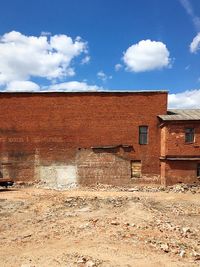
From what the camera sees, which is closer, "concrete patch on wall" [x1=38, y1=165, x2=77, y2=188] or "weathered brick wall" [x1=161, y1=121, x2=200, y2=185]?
"weathered brick wall" [x1=161, y1=121, x2=200, y2=185]

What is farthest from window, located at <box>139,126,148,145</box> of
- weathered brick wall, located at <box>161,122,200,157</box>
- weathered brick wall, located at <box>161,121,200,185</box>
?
weathered brick wall, located at <box>161,122,200,157</box>

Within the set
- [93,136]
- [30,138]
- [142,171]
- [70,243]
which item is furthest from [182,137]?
[70,243]

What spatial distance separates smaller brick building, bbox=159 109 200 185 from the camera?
79.9 feet

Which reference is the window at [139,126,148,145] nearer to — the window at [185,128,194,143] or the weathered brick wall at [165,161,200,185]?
the weathered brick wall at [165,161,200,185]

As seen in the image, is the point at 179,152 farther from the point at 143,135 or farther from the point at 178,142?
the point at 143,135

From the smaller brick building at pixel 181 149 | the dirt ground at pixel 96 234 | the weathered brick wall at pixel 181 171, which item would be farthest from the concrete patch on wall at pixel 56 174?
the weathered brick wall at pixel 181 171

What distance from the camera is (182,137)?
2445cm

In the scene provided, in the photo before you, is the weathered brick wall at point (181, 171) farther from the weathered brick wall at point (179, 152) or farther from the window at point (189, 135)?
the window at point (189, 135)

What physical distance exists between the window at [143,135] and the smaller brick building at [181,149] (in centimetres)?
155

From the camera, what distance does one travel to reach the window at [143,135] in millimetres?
25703

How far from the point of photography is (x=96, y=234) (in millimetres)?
11703

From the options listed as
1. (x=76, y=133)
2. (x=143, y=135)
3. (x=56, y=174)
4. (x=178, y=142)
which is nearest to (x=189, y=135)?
(x=178, y=142)

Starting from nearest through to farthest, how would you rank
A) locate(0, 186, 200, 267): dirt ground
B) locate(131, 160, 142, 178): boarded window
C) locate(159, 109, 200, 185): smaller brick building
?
locate(0, 186, 200, 267): dirt ground → locate(159, 109, 200, 185): smaller brick building → locate(131, 160, 142, 178): boarded window

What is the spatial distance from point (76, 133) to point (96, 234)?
14.4m
